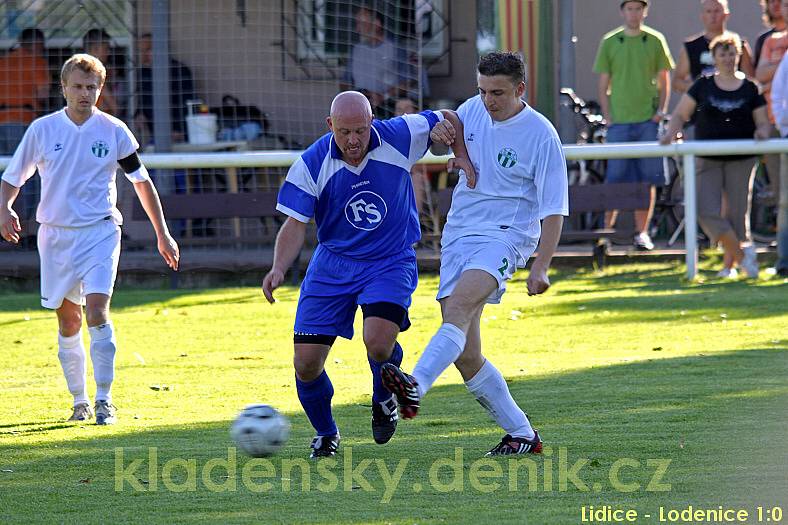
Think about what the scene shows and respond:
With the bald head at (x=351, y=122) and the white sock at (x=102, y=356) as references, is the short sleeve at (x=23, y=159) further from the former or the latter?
the bald head at (x=351, y=122)

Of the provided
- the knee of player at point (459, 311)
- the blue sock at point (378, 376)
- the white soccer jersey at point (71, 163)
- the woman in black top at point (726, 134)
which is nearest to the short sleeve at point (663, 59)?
the woman in black top at point (726, 134)

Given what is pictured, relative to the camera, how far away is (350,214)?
22.7ft

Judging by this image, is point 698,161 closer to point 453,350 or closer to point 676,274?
point 676,274

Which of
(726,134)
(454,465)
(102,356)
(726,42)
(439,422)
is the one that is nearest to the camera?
(454,465)

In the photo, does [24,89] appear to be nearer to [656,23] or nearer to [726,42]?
[656,23]

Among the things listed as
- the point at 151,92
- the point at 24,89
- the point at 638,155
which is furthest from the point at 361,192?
the point at 24,89

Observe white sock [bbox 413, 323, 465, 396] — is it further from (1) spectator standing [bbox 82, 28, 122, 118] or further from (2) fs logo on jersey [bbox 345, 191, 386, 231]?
(1) spectator standing [bbox 82, 28, 122, 118]

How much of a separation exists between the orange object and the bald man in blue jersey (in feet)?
36.3

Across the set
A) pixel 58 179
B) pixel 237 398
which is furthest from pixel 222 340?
pixel 58 179

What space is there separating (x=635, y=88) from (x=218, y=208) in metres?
4.32

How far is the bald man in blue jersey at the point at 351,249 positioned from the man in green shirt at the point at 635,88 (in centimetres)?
814

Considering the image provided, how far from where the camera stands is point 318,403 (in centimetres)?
704

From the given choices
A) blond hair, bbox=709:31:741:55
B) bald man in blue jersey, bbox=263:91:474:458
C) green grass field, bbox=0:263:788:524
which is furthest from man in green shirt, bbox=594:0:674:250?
bald man in blue jersey, bbox=263:91:474:458

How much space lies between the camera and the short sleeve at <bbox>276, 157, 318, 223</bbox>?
6852 mm
